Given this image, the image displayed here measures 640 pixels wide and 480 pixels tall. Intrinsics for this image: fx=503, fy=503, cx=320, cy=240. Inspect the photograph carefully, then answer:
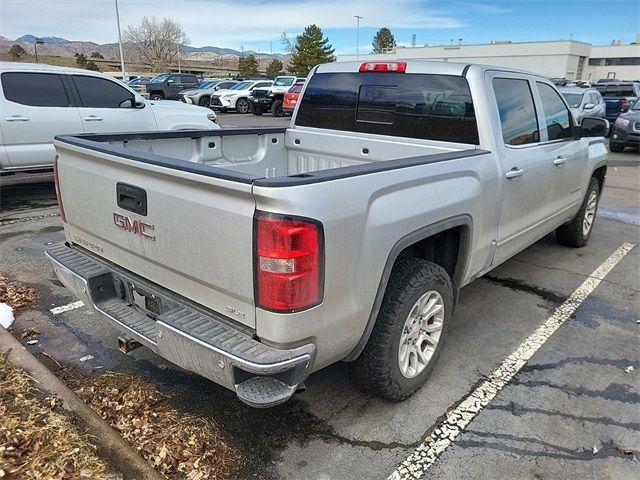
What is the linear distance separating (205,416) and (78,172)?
162 cm

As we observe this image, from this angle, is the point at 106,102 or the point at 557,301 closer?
the point at 557,301

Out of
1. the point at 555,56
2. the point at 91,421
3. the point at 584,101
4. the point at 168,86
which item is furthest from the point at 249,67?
the point at 91,421

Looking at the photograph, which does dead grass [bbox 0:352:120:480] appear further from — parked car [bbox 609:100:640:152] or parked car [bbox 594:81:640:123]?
parked car [bbox 594:81:640:123]

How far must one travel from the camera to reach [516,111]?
3914mm

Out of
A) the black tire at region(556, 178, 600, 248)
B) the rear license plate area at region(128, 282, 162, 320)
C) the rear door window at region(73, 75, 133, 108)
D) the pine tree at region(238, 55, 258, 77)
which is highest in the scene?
the pine tree at region(238, 55, 258, 77)

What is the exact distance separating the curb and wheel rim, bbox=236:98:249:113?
75.8 ft

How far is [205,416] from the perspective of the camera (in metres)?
2.88

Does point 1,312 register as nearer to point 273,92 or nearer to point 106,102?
point 106,102

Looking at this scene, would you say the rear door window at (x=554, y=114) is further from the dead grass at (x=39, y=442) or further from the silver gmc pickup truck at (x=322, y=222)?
the dead grass at (x=39, y=442)

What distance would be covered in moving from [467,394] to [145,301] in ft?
6.66

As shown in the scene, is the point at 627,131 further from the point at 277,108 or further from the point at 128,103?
the point at 277,108

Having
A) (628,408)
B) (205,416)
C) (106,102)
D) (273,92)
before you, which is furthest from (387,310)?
(273,92)

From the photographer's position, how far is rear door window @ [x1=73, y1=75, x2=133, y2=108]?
7770 millimetres

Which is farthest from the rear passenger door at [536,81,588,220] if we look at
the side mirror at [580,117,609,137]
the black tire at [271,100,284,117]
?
the black tire at [271,100,284,117]
